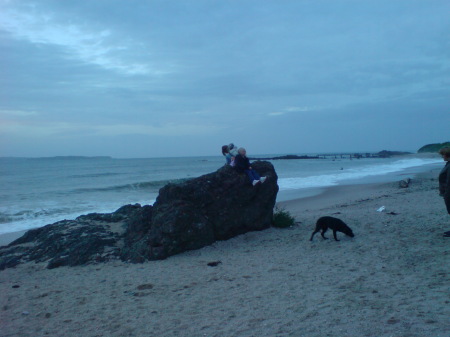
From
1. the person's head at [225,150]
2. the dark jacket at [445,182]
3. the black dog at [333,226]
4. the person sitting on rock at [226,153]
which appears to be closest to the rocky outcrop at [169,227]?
the person sitting on rock at [226,153]

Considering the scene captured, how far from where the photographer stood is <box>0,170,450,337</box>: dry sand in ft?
15.8

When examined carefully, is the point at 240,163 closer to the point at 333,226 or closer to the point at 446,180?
the point at 333,226

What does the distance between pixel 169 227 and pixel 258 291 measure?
311 cm

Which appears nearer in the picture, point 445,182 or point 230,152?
point 445,182

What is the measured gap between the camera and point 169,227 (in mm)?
8672

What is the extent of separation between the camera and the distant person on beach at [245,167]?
10039 mm

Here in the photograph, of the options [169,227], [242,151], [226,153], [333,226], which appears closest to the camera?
[169,227]

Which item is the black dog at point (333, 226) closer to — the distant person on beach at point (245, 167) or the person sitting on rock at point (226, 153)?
the distant person on beach at point (245, 167)

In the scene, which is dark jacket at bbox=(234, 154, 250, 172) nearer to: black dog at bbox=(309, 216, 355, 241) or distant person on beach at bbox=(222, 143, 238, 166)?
distant person on beach at bbox=(222, 143, 238, 166)

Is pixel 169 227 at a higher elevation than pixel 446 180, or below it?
below

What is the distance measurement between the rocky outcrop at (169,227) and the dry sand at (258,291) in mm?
364

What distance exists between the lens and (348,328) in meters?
4.52

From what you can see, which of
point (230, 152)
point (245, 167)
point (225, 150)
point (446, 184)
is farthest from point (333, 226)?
point (225, 150)

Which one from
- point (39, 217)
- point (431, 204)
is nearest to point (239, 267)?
point (431, 204)
